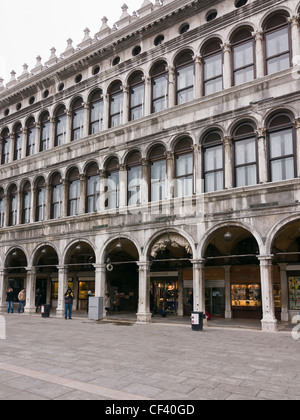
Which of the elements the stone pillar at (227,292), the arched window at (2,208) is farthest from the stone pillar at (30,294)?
the stone pillar at (227,292)

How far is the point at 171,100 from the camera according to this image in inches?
794


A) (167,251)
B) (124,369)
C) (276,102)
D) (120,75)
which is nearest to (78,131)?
(120,75)

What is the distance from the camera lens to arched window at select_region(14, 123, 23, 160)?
2864 centimetres

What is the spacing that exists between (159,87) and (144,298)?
11.5 m

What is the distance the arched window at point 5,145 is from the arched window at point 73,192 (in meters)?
7.98

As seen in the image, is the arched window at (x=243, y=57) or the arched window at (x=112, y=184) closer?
the arched window at (x=243, y=57)

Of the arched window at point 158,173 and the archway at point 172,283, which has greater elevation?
the arched window at point 158,173

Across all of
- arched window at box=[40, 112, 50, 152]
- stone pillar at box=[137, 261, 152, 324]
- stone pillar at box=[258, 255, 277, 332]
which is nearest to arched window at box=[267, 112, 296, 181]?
stone pillar at box=[258, 255, 277, 332]

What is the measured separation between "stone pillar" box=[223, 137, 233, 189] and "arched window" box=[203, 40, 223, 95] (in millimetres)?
3053

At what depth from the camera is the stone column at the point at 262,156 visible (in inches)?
644

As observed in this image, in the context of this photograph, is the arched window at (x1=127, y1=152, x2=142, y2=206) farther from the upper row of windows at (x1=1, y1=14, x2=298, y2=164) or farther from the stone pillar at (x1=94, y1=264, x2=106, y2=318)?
the stone pillar at (x1=94, y1=264, x2=106, y2=318)

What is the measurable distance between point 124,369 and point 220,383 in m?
2.17

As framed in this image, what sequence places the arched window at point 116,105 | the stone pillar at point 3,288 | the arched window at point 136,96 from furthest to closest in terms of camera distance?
1. the stone pillar at point 3,288
2. the arched window at point 116,105
3. the arched window at point 136,96

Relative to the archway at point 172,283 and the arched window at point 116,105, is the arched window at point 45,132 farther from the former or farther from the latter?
the archway at point 172,283
